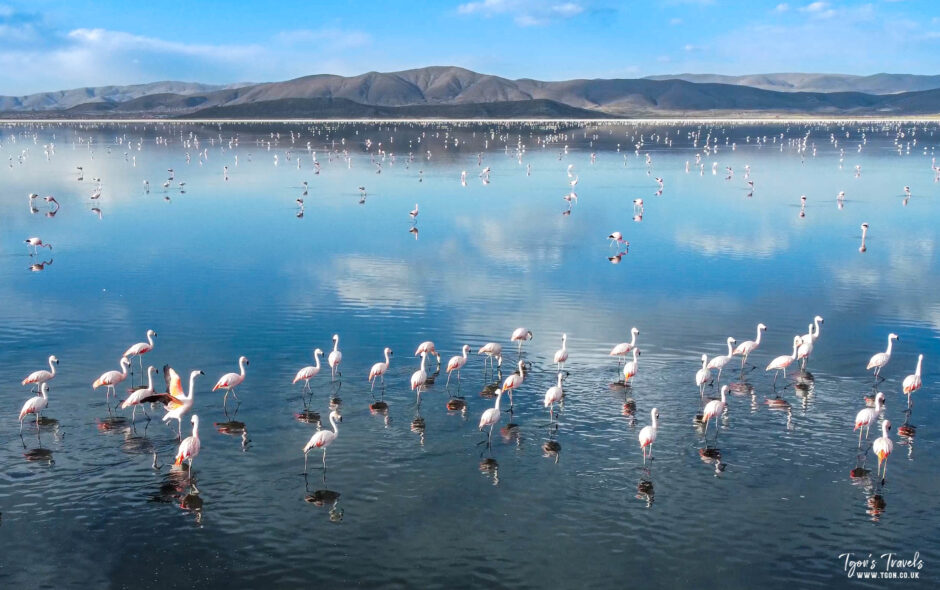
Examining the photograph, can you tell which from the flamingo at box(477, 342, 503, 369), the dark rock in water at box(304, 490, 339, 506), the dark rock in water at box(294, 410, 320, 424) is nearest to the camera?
the dark rock in water at box(304, 490, 339, 506)

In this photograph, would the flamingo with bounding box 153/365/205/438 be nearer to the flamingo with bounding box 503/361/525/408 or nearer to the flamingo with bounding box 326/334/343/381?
the flamingo with bounding box 326/334/343/381

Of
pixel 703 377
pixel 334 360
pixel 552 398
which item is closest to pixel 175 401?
pixel 334 360

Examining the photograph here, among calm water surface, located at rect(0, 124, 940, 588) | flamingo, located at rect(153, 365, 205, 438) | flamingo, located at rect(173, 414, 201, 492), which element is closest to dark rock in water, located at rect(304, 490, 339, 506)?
calm water surface, located at rect(0, 124, 940, 588)

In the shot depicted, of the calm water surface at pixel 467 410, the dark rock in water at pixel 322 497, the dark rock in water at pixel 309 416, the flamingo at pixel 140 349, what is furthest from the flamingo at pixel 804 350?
the flamingo at pixel 140 349

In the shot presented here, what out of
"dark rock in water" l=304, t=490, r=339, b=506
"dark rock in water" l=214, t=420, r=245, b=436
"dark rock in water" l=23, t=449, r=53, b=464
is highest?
"dark rock in water" l=214, t=420, r=245, b=436

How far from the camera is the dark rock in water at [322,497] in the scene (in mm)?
16250

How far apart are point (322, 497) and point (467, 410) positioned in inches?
220

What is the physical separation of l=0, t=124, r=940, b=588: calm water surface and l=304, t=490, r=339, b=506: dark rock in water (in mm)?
150

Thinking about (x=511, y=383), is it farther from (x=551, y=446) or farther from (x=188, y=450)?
(x=188, y=450)

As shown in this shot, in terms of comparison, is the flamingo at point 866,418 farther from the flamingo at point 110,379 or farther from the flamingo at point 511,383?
the flamingo at point 110,379

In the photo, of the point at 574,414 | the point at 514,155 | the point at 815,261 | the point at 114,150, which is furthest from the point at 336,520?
the point at 114,150

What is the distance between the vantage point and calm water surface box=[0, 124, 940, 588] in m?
14.7

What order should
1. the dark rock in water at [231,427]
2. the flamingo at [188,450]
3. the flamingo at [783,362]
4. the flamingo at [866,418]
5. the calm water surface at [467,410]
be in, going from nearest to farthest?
the calm water surface at [467,410] < the flamingo at [188,450] < the flamingo at [866,418] < the dark rock in water at [231,427] < the flamingo at [783,362]

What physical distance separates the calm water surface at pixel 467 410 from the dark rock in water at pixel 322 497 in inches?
5.9
